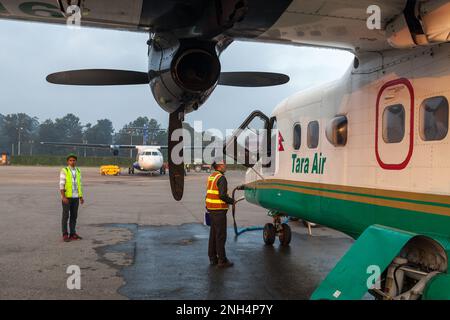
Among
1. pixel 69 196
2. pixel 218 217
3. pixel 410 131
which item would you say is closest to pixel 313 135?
pixel 218 217

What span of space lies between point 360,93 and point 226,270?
371 cm

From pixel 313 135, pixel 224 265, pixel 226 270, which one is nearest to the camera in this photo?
pixel 313 135

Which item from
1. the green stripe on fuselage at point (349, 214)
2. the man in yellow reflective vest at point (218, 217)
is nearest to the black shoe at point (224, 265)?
the man in yellow reflective vest at point (218, 217)

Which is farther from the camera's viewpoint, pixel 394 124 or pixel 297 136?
pixel 297 136

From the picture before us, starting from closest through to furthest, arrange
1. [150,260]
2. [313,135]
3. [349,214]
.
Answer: [349,214] < [313,135] < [150,260]

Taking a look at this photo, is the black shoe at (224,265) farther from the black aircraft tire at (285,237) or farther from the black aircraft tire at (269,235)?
Result: the black aircraft tire at (285,237)

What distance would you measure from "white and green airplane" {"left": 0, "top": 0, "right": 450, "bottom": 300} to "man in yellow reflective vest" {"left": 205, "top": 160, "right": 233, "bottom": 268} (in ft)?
4.88

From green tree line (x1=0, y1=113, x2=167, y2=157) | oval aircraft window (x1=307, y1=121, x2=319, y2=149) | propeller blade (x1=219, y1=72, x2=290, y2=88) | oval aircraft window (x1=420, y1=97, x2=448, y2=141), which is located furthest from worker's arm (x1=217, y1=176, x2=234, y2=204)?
green tree line (x1=0, y1=113, x2=167, y2=157)

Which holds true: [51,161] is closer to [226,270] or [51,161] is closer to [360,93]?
[226,270]

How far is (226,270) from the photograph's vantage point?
730cm

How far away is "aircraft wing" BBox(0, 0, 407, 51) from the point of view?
3992 mm

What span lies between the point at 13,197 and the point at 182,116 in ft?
55.0

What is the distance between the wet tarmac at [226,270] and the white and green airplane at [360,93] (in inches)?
53.3
